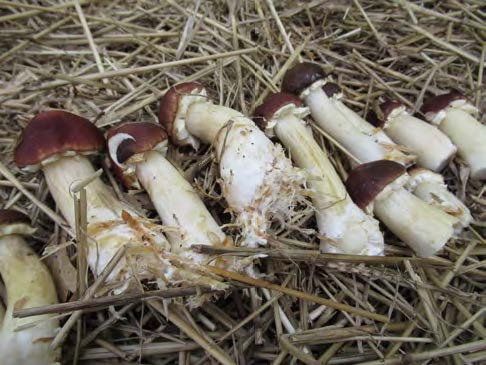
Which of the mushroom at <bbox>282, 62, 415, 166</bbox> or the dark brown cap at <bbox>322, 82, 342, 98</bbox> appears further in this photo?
the dark brown cap at <bbox>322, 82, 342, 98</bbox>

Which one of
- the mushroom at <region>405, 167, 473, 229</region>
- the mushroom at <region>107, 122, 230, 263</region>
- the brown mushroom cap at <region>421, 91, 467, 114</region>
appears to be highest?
the mushroom at <region>107, 122, 230, 263</region>

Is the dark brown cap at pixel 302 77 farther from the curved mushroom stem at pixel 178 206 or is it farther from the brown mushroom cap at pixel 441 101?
the curved mushroom stem at pixel 178 206

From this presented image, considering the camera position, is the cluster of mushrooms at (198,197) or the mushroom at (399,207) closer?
the cluster of mushrooms at (198,197)

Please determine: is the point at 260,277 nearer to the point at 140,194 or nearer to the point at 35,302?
the point at 140,194

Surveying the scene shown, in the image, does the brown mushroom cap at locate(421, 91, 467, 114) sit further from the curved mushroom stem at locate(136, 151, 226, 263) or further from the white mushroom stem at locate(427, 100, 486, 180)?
the curved mushroom stem at locate(136, 151, 226, 263)

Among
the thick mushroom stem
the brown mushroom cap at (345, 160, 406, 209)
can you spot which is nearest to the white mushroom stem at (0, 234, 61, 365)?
the brown mushroom cap at (345, 160, 406, 209)

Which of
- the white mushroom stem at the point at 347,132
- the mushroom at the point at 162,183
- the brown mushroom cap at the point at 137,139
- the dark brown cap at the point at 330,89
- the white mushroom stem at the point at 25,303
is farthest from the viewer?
the dark brown cap at the point at 330,89

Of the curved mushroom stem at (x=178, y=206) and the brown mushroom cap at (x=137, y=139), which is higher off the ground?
the brown mushroom cap at (x=137, y=139)

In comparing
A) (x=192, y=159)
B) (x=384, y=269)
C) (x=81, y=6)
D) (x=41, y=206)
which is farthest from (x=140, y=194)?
(x=81, y=6)

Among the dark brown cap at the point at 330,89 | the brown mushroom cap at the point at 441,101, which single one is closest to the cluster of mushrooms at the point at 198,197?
the dark brown cap at the point at 330,89
